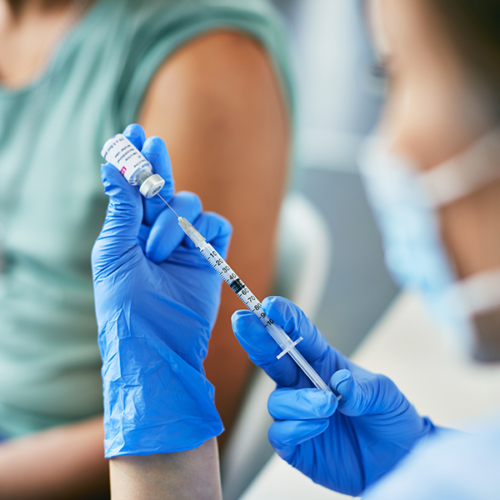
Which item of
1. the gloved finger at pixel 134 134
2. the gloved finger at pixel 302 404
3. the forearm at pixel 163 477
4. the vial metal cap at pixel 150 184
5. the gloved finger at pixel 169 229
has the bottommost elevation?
the gloved finger at pixel 302 404

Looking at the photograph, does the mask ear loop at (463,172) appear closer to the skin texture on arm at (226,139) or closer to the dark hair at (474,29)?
the dark hair at (474,29)

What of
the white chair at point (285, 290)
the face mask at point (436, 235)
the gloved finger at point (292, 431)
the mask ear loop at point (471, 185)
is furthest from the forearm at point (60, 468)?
the mask ear loop at point (471, 185)

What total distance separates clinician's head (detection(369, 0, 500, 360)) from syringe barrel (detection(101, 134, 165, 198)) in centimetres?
89

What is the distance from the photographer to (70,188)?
92 cm

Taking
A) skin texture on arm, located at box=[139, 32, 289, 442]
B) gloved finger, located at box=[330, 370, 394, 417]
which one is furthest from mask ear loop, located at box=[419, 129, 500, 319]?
gloved finger, located at box=[330, 370, 394, 417]

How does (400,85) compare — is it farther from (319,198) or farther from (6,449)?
(6,449)

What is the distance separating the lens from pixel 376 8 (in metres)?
1.22

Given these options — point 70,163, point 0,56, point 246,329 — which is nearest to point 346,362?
point 246,329

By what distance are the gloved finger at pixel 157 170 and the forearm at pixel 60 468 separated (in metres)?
0.49

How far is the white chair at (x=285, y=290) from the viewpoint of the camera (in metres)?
0.92

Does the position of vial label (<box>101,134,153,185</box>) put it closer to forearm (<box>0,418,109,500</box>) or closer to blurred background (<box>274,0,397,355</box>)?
forearm (<box>0,418,109,500</box>)

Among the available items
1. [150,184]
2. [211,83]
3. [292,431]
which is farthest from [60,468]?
[211,83]

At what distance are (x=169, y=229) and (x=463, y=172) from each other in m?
0.97

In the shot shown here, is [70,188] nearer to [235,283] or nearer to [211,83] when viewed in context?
[211,83]
